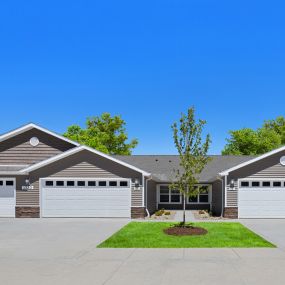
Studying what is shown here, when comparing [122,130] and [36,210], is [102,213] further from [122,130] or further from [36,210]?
[122,130]

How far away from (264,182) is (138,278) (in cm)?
1654

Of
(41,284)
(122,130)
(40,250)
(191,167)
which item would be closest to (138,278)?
(41,284)

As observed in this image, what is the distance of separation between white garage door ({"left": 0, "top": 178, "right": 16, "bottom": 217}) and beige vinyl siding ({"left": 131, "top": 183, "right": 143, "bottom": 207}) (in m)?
7.36

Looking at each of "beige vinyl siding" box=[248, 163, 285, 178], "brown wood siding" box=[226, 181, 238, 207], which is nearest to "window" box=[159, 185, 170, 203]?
"brown wood siding" box=[226, 181, 238, 207]

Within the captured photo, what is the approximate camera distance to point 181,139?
57.2 ft

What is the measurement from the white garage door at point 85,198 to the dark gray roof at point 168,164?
554 centimetres

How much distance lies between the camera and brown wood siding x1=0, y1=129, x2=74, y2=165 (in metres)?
26.1

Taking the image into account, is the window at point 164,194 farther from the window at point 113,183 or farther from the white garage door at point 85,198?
the window at point 113,183

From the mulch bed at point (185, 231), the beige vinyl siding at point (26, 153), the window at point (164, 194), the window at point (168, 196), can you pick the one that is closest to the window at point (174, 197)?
the window at point (168, 196)

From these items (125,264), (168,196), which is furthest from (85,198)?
(125,264)

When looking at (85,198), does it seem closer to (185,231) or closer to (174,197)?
(185,231)

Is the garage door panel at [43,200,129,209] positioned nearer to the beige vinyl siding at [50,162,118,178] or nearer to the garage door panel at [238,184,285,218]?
the beige vinyl siding at [50,162,118,178]

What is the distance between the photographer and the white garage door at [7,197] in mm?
23969

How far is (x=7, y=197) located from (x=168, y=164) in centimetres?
1379
